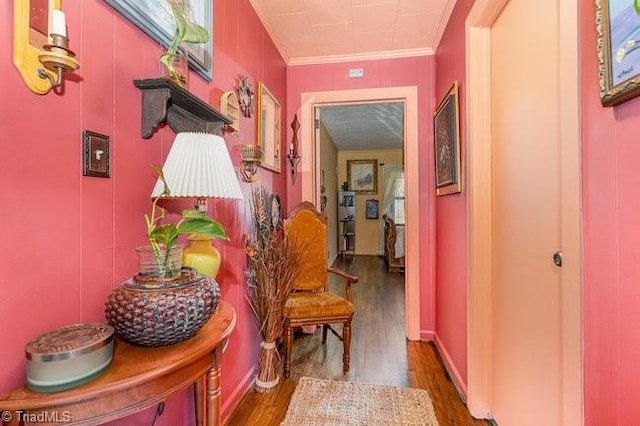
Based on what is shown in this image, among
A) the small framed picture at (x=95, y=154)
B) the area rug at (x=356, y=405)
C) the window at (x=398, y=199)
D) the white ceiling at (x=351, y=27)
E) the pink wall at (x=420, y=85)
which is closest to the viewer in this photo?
the small framed picture at (x=95, y=154)

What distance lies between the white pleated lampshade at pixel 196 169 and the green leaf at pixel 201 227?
14cm

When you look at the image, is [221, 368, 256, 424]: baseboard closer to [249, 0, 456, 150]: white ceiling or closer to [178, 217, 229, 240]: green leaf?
[178, 217, 229, 240]: green leaf

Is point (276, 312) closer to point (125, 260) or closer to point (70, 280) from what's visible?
point (125, 260)

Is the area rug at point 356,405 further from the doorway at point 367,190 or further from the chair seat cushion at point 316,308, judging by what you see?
the doorway at point 367,190

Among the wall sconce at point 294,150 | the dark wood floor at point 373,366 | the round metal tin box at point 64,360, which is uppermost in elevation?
the wall sconce at point 294,150

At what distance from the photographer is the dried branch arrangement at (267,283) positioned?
6.53 feet

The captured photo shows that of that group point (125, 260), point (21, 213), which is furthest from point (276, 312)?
point (21, 213)

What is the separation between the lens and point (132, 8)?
101cm

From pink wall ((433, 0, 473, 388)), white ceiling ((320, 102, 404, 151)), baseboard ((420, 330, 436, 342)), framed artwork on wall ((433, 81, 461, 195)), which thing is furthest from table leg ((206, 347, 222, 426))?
white ceiling ((320, 102, 404, 151))

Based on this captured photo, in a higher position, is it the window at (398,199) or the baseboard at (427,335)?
the window at (398,199)

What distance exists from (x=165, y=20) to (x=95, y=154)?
634mm

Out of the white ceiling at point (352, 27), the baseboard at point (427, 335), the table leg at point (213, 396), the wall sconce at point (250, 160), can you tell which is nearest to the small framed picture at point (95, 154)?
the table leg at point (213, 396)

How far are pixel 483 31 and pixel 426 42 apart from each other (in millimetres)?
984

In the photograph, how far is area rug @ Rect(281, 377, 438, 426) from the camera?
1.71 meters
